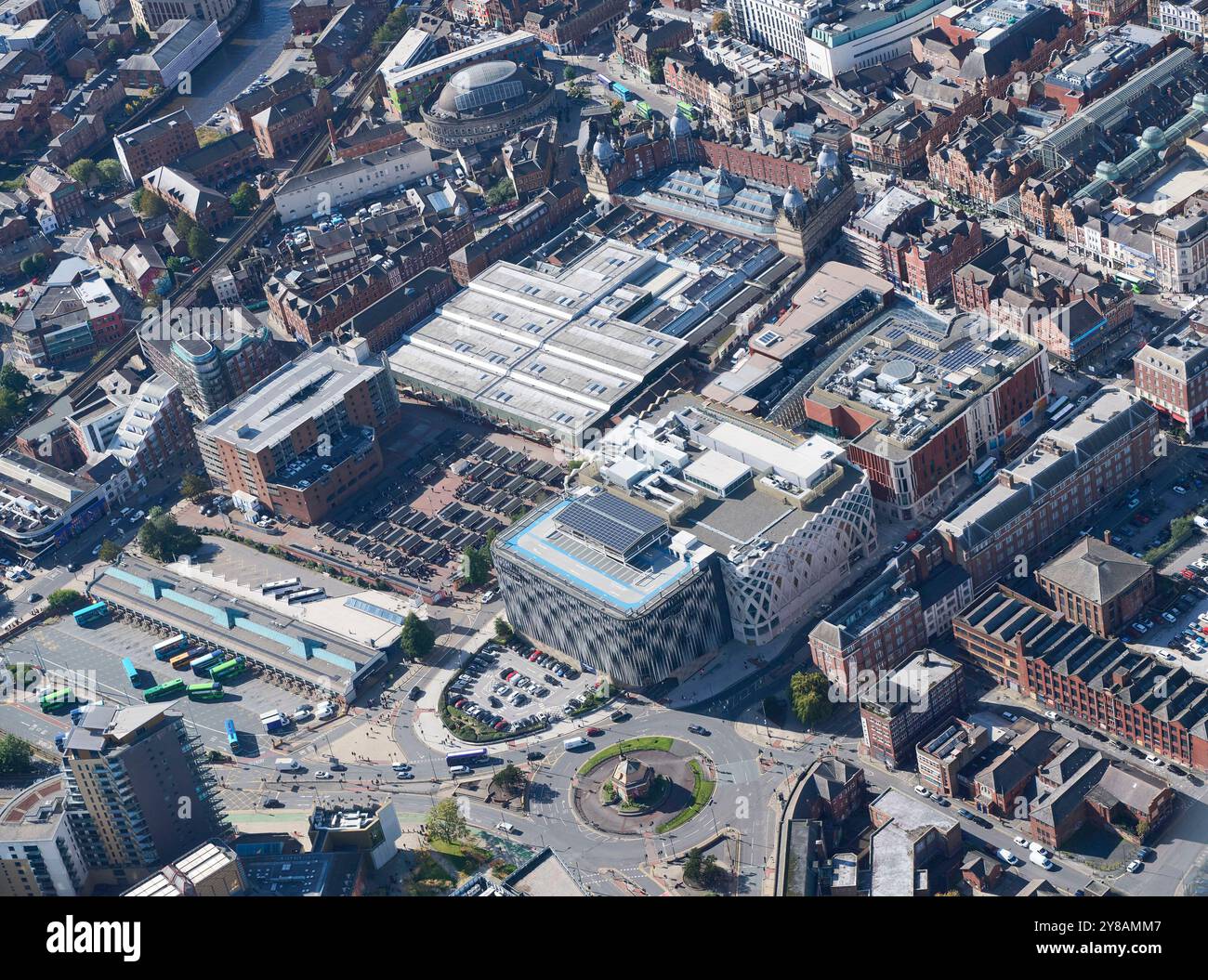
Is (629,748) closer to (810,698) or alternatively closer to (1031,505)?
(810,698)

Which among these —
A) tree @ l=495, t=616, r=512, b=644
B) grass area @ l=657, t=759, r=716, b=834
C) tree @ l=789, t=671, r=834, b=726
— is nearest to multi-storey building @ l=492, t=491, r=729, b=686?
tree @ l=495, t=616, r=512, b=644

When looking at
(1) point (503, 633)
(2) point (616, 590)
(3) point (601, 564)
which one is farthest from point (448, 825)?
(3) point (601, 564)

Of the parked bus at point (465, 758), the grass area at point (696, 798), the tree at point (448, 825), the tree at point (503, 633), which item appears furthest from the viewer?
the tree at point (503, 633)

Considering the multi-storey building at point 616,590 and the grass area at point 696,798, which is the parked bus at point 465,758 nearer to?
the multi-storey building at point 616,590

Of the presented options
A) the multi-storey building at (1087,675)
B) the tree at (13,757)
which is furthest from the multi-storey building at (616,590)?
the tree at (13,757)
